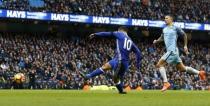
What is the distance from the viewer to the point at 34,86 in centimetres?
3500

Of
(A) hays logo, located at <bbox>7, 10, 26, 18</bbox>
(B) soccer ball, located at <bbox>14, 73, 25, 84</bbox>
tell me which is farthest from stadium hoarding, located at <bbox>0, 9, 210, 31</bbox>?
(B) soccer ball, located at <bbox>14, 73, 25, 84</bbox>

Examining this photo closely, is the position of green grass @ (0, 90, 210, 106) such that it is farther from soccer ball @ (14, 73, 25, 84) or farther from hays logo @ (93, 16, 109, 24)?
hays logo @ (93, 16, 109, 24)

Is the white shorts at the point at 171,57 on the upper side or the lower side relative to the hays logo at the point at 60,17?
lower

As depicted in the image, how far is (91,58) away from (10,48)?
644 centimetres

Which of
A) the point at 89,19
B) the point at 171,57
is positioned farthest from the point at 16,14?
the point at 171,57

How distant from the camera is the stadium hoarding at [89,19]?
1599 inches

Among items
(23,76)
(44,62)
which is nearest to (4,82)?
(23,76)

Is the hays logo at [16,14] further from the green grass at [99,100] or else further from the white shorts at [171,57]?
the green grass at [99,100]

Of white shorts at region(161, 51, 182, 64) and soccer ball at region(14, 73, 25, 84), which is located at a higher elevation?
white shorts at region(161, 51, 182, 64)

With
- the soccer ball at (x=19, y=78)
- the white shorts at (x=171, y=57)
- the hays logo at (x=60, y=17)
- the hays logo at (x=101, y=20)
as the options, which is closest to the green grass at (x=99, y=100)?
the white shorts at (x=171, y=57)

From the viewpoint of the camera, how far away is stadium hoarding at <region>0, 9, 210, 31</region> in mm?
40625

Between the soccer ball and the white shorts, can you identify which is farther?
the soccer ball

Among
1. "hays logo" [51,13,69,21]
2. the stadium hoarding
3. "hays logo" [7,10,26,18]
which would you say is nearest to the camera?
"hays logo" [7,10,26,18]

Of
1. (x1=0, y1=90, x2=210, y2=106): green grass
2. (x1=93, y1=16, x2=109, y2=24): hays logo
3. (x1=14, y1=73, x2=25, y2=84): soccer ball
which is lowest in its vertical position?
(x1=0, y1=90, x2=210, y2=106): green grass
